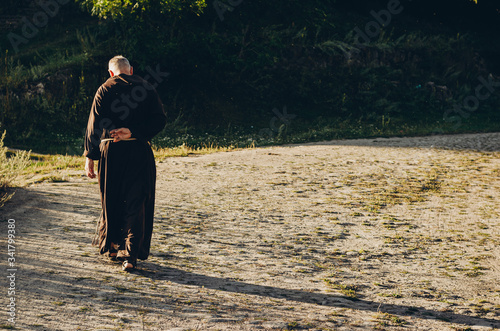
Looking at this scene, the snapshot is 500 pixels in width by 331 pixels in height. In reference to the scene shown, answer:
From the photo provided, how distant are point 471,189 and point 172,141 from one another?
31.2ft

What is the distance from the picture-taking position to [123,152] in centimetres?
591

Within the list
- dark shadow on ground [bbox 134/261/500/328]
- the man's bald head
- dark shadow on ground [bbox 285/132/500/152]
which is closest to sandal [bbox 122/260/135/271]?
dark shadow on ground [bbox 134/261/500/328]

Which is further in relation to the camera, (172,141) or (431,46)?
(431,46)

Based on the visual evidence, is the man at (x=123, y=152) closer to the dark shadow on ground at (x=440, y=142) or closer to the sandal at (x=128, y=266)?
the sandal at (x=128, y=266)

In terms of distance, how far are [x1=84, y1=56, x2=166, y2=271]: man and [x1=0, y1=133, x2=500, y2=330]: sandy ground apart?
427 mm

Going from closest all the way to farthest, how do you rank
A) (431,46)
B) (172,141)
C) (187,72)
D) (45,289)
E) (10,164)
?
(45,289), (10,164), (172,141), (187,72), (431,46)

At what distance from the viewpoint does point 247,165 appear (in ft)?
39.5

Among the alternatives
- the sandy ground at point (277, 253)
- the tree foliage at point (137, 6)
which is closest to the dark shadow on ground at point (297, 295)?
the sandy ground at point (277, 253)

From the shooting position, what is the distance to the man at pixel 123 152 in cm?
587

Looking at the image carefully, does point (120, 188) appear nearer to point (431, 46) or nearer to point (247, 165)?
point (247, 165)

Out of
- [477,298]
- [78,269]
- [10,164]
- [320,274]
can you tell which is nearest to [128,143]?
[78,269]

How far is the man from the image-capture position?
5.87 meters

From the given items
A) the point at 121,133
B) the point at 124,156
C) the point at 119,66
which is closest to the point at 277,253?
the point at 124,156

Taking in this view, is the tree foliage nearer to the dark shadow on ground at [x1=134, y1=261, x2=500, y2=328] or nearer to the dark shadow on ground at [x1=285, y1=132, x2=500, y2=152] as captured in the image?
the dark shadow on ground at [x1=285, y1=132, x2=500, y2=152]
